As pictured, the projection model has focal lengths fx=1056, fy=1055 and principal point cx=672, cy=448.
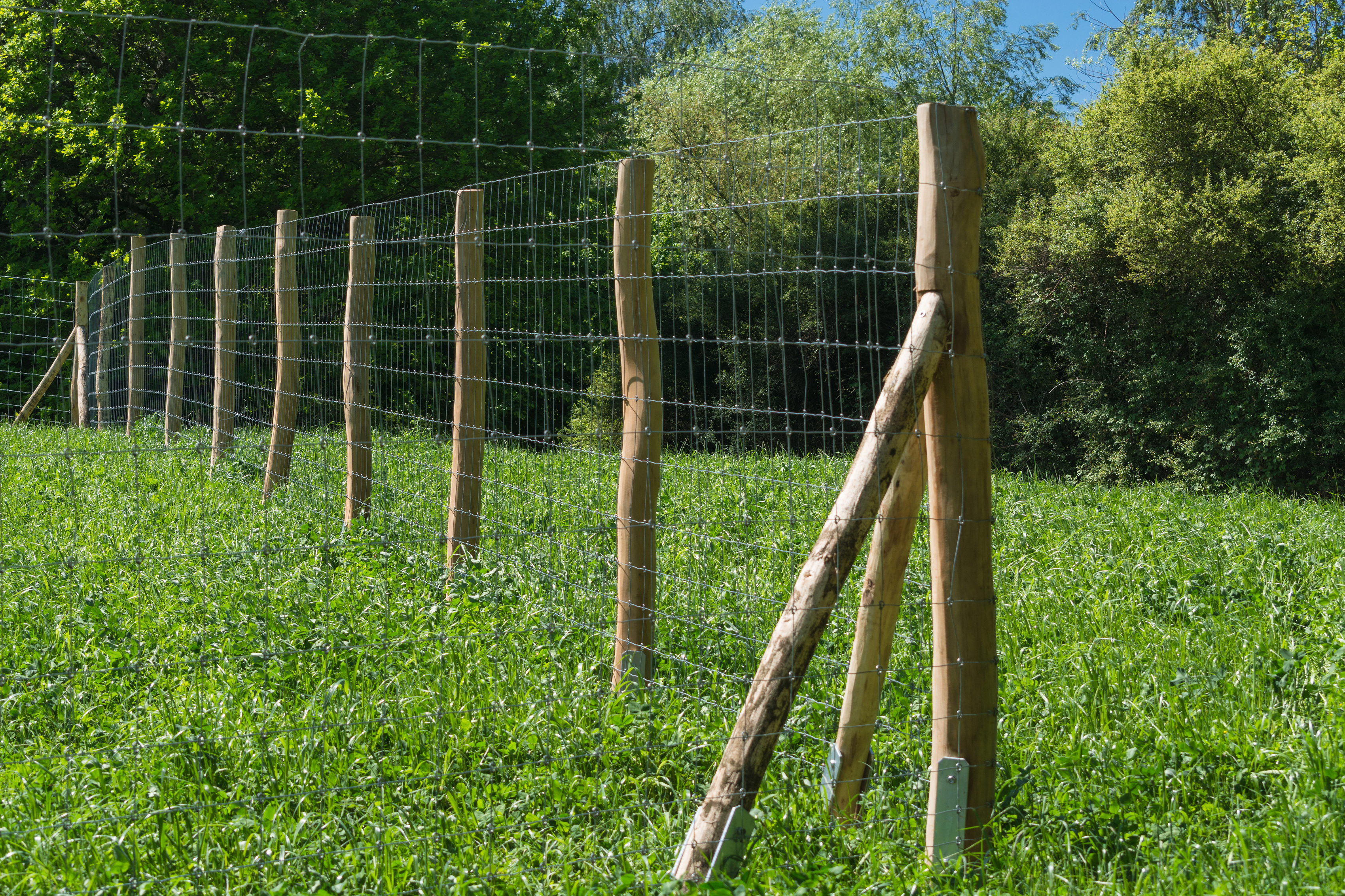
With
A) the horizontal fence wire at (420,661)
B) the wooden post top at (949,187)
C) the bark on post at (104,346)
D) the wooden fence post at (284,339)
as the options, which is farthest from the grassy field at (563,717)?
the bark on post at (104,346)

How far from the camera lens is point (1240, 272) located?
618 inches

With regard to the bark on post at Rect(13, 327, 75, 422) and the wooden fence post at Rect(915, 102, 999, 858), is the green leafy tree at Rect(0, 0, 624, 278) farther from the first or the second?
the wooden fence post at Rect(915, 102, 999, 858)

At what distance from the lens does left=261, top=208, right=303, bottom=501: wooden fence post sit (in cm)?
860

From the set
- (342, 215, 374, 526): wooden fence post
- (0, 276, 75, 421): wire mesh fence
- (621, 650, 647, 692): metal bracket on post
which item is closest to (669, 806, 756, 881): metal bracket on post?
(621, 650, 647, 692): metal bracket on post

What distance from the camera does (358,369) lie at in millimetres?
7438

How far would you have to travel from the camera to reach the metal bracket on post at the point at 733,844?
3.07 meters

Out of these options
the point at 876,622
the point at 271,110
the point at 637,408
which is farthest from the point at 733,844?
the point at 271,110

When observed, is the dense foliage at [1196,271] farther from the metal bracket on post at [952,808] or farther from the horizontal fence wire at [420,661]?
the metal bracket on post at [952,808]

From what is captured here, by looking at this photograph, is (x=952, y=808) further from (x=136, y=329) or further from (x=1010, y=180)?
(x=1010, y=180)

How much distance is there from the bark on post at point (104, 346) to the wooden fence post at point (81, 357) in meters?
0.54

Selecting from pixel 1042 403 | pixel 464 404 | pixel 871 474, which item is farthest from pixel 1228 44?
pixel 871 474

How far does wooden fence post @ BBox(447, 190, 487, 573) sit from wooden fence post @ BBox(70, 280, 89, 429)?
11.2 metres

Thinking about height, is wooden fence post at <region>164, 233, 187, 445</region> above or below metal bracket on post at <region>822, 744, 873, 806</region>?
above

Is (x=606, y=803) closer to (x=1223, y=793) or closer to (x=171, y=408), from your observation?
(x=1223, y=793)
